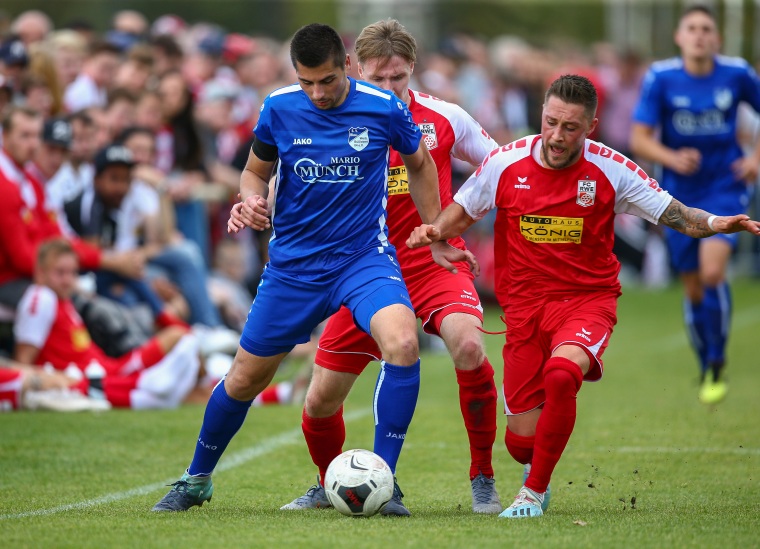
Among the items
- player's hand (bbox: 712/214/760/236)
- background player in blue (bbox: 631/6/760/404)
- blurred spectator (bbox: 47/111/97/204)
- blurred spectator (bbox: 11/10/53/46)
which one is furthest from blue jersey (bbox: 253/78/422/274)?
blurred spectator (bbox: 11/10/53/46)

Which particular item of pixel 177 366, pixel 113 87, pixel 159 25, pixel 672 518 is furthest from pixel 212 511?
pixel 159 25

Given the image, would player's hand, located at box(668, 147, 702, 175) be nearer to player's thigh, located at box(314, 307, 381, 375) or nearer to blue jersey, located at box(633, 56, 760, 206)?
blue jersey, located at box(633, 56, 760, 206)

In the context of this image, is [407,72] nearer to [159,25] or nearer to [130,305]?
[130,305]

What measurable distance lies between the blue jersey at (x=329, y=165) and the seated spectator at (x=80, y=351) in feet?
14.6

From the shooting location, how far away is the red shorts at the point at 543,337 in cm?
656

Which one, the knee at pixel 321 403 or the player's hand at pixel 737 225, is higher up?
the player's hand at pixel 737 225

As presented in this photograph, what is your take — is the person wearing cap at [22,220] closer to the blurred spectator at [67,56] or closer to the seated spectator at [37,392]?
the seated spectator at [37,392]

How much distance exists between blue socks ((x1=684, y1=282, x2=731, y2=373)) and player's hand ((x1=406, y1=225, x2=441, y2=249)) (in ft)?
16.9

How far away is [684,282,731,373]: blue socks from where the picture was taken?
10.9m

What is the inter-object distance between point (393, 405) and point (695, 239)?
558 centimetres

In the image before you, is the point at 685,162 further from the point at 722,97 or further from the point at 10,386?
the point at 10,386

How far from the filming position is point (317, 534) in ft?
18.4

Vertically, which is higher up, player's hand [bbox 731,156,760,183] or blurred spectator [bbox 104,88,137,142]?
blurred spectator [bbox 104,88,137,142]

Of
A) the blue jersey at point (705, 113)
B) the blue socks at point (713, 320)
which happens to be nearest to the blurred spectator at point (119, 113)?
the blue jersey at point (705, 113)
